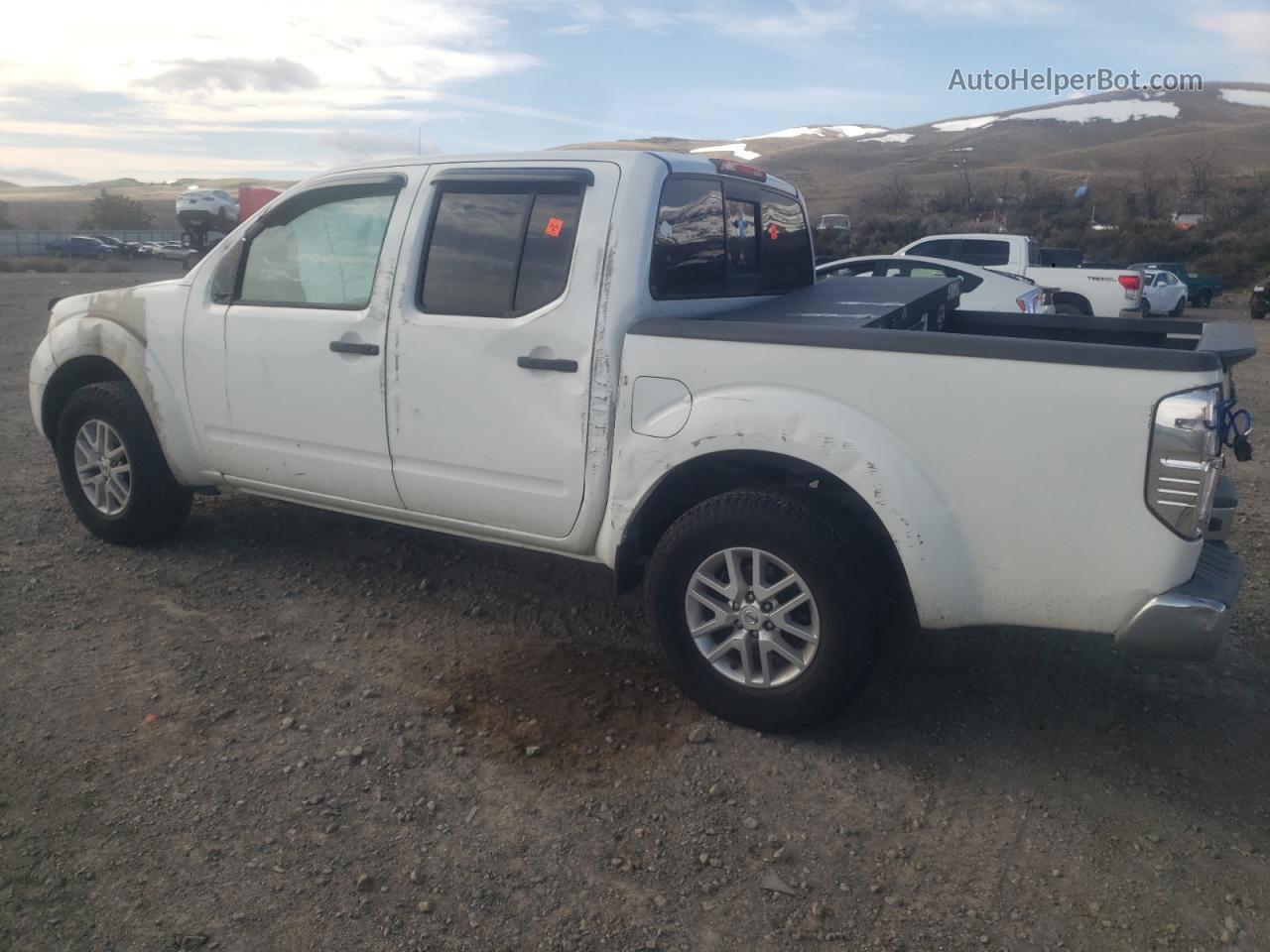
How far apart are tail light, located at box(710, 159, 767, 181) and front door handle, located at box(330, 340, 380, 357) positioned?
5.32 ft

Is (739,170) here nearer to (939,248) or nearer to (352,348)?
(352,348)

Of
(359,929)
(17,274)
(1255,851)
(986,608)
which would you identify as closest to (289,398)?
(359,929)

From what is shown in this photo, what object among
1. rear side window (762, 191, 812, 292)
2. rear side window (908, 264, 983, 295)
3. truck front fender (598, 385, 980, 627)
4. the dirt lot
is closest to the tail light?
rear side window (762, 191, 812, 292)

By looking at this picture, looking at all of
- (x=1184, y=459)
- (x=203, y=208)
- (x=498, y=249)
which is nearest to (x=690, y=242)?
(x=498, y=249)

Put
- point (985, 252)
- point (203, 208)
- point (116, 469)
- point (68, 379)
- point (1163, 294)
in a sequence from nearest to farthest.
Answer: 1. point (116, 469)
2. point (68, 379)
3. point (985, 252)
4. point (1163, 294)
5. point (203, 208)

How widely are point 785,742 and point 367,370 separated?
7.41 feet

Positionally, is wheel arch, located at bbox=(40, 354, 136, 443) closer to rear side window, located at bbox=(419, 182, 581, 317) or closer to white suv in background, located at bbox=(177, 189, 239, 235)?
rear side window, located at bbox=(419, 182, 581, 317)

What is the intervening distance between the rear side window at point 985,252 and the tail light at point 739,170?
13.1 metres

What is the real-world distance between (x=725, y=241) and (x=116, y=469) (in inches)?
128

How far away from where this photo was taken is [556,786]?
11.1ft

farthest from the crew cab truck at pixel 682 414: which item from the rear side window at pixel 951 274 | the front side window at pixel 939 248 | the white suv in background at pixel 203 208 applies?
the white suv in background at pixel 203 208

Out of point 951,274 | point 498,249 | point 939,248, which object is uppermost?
point 939,248

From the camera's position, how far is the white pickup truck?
1683 cm

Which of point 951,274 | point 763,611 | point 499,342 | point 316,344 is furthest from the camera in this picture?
point 951,274
